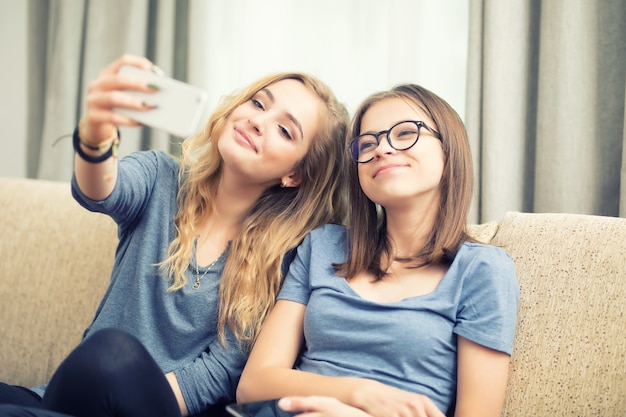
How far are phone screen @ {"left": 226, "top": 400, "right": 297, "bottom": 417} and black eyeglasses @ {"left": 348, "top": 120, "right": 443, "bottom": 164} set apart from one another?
0.56 m

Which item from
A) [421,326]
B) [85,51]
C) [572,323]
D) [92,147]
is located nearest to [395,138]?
[421,326]

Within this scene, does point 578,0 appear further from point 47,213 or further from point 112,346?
point 47,213

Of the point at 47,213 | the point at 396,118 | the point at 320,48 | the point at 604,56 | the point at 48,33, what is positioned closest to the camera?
the point at 396,118

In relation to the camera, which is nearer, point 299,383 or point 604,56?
point 299,383

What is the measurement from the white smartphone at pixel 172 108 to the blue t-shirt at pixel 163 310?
1.26ft

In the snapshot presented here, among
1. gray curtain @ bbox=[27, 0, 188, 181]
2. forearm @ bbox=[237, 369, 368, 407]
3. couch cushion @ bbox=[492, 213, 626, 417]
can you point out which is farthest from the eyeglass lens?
gray curtain @ bbox=[27, 0, 188, 181]

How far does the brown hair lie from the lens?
140 centimetres

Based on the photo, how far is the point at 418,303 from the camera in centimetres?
130

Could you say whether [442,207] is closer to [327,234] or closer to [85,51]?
[327,234]

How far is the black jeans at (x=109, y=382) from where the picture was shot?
117 centimetres

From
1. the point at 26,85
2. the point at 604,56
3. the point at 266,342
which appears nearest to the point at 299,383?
the point at 266,342

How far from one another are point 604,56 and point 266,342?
1.14 meters

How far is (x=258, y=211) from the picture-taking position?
163 centimetres

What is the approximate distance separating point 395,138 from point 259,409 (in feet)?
2.05
